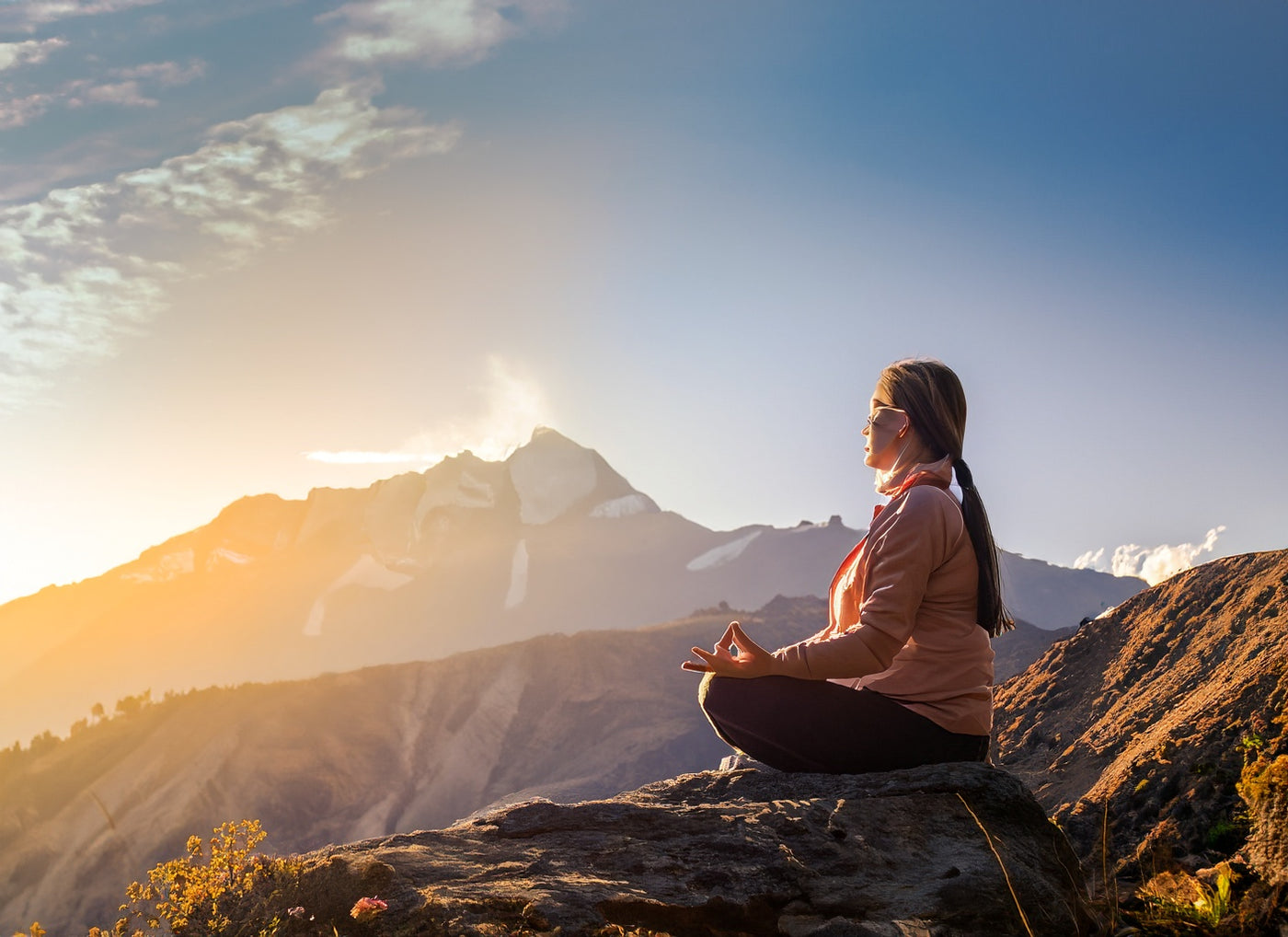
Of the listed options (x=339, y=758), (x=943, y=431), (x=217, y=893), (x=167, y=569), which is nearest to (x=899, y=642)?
(x=943, y=431)

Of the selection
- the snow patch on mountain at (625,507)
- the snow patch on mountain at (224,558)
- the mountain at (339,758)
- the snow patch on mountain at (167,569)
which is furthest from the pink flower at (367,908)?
the snow patch on mountain at (167,569)

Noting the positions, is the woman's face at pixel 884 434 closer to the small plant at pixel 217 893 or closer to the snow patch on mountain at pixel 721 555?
the small plant at pixel 217 893

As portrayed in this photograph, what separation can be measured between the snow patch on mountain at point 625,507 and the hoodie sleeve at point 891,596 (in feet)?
326

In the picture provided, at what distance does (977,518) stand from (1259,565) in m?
7.49

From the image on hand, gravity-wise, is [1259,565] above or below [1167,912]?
above

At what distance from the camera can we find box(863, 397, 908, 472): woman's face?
3.50 metres

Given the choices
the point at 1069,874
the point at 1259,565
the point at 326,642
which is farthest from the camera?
the point at 326,642

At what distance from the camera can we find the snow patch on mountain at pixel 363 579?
89438 millimetres

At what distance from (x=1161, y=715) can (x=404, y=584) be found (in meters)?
91.8

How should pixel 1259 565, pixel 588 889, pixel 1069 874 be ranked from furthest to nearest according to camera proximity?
Result: pixel 1259 565
pixel 1069 874
pixel 588 889

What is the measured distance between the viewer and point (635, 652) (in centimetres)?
4950

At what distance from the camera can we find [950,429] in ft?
11.2

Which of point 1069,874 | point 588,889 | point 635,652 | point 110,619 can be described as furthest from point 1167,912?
point 110,619

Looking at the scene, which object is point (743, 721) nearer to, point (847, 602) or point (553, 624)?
point (847, 602)
